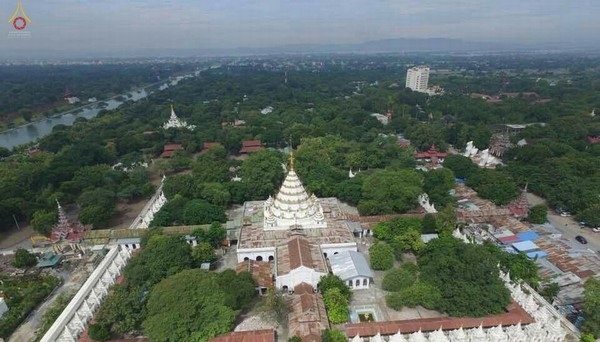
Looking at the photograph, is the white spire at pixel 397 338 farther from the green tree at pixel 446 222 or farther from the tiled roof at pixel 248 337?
the green tree at pixel 446 222

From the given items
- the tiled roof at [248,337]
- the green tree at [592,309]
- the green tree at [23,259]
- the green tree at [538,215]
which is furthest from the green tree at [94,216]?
the green tree at [538,215]

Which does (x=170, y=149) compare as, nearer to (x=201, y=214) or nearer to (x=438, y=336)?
(x=201, y=214)

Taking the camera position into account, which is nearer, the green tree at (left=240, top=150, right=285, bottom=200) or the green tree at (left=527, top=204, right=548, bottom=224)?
the green tree at (left=527, top=204, right=548, bottom=224)

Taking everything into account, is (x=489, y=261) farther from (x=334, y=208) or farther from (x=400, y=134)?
(x=400, y=134)

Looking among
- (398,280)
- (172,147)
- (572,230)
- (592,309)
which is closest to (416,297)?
(398,280)

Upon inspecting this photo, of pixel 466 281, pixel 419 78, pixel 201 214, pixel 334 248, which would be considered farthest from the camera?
pixel 419 78

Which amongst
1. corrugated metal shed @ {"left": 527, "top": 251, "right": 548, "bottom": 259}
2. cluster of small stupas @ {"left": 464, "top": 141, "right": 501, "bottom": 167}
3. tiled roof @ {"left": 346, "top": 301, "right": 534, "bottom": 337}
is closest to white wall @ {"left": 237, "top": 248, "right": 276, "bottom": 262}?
tiled roof @ {"left": 346, "top": 301, "right": 534, "bottom": 337}

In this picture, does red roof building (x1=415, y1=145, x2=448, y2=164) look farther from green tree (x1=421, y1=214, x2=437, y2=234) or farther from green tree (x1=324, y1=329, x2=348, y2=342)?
green tree (x1=324, y1=329, x2=348, y2=342)
